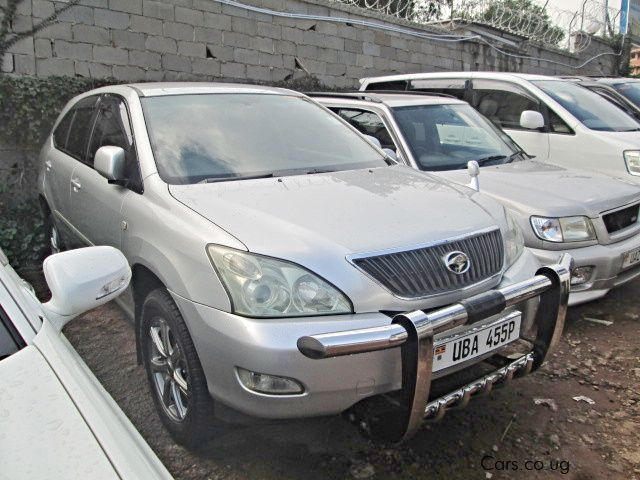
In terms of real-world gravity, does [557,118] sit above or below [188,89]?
below

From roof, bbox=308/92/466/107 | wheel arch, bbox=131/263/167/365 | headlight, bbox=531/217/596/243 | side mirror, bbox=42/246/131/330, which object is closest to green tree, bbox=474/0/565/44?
roof, bbox=308/92/466/107

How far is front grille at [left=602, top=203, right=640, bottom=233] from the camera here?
12.7ft

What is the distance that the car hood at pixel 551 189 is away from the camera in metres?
3.77

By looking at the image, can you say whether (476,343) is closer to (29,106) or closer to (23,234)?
(23,234)

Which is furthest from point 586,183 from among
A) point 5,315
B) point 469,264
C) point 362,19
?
point 362,19

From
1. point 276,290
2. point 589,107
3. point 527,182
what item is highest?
point 589,107

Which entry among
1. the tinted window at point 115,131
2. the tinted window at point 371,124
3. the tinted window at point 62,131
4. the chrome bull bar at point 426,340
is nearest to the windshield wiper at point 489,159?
the tinted window at point 371,124

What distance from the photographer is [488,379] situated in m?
2.38

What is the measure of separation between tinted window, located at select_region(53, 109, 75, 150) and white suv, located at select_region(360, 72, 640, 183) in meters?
4.04

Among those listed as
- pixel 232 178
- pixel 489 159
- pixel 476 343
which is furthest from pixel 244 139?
pixel 489 159

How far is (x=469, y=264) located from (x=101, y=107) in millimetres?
2652

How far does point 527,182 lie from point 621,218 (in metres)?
0.68

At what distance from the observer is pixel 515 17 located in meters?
11.7

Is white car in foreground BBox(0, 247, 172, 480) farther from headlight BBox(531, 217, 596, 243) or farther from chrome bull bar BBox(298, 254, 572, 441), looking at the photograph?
headlight BBox(531, 217, 596, 243)
